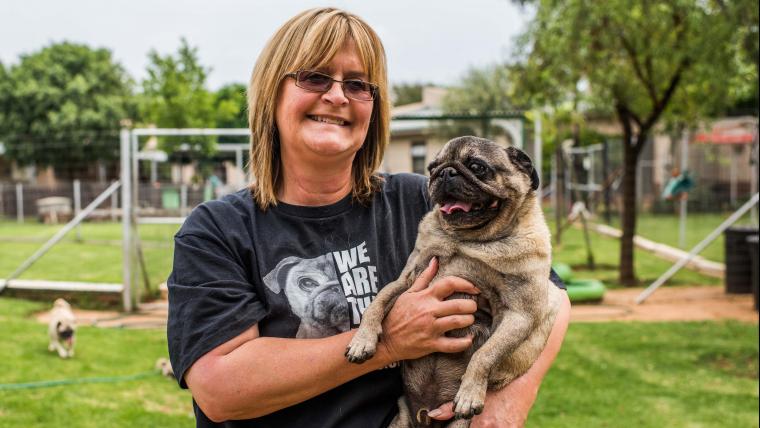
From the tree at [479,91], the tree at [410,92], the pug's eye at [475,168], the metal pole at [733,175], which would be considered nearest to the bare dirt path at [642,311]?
the pug's eye at [475,168]

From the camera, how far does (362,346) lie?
2191 mm

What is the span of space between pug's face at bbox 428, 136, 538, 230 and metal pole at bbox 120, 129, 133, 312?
30.1ft

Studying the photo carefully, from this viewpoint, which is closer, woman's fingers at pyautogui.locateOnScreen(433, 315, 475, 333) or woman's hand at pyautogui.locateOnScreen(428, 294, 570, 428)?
woman's fingers at pyautogui.locateOnScreen(433, 315, 475, 333)

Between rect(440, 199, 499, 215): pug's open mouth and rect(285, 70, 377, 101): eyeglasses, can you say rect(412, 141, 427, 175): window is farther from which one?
rect(285, 70, 377, 101): eyeglasses

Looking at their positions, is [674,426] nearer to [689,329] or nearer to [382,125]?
[689,329]

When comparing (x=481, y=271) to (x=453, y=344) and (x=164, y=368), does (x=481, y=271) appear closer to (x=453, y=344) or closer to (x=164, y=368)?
(x=453, y=344)

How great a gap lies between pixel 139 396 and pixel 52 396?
2.57 ft

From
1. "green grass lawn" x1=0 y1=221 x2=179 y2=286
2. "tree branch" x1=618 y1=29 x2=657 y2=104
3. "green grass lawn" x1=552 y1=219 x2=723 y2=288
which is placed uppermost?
"tree branch" x1=618 y1=29 x2=657 y2=104

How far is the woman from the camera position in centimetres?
215

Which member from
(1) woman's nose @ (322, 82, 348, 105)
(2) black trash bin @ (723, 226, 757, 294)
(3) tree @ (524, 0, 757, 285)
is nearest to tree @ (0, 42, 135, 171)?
(3) tree @ (524, 0, 757, 285)

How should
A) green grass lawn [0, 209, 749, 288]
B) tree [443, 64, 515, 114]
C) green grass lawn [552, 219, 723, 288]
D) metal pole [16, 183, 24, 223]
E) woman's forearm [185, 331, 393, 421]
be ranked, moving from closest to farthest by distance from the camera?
woman's forearm [185, 331, 393, 421] → green grass lawn [0, 209, 749, 288] → green grass lawn [552, 219, 723, 288] → metal pole [16, 183, 24, 223] → tree [443, 64, 515, 114]

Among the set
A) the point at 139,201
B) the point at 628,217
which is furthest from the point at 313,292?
the point at 628,217

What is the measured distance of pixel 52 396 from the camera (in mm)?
6809

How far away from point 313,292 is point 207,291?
0.35 metres
